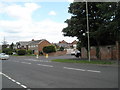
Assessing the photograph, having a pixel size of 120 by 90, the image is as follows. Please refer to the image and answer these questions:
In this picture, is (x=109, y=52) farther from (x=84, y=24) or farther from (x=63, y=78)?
(x=63, y=78)

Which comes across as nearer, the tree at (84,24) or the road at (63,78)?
the road at (63,78)

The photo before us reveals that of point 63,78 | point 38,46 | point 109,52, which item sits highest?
point 38,46

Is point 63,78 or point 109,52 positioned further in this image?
point 109,52

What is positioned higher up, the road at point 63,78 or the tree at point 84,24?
the tree at point 84,24

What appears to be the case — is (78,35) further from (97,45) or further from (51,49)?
(51,49)

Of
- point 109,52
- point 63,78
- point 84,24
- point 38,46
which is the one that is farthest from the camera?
point 38,46

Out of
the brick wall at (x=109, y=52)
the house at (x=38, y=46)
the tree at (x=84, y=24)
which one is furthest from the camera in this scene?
the house at (x=38, y=46)

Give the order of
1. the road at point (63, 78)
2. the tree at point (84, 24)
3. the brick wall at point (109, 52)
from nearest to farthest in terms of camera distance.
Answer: the road at point (63, 78)
the brick wall at point (109, 52)
the tree at point (84, 24)

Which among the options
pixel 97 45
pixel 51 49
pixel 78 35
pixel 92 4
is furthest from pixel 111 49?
pixel 51 49

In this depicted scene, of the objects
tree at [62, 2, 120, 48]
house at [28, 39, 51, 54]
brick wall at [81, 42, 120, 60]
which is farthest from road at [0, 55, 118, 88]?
house at [28, 39, 51, 54]

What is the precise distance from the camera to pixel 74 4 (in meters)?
27.9

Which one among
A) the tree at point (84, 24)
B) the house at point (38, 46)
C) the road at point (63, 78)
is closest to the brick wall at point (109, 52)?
the tree at point (84, 24)

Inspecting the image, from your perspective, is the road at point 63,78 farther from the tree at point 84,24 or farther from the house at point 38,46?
the house at point 38,46

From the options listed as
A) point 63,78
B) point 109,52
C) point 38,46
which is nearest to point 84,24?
point 109,52
